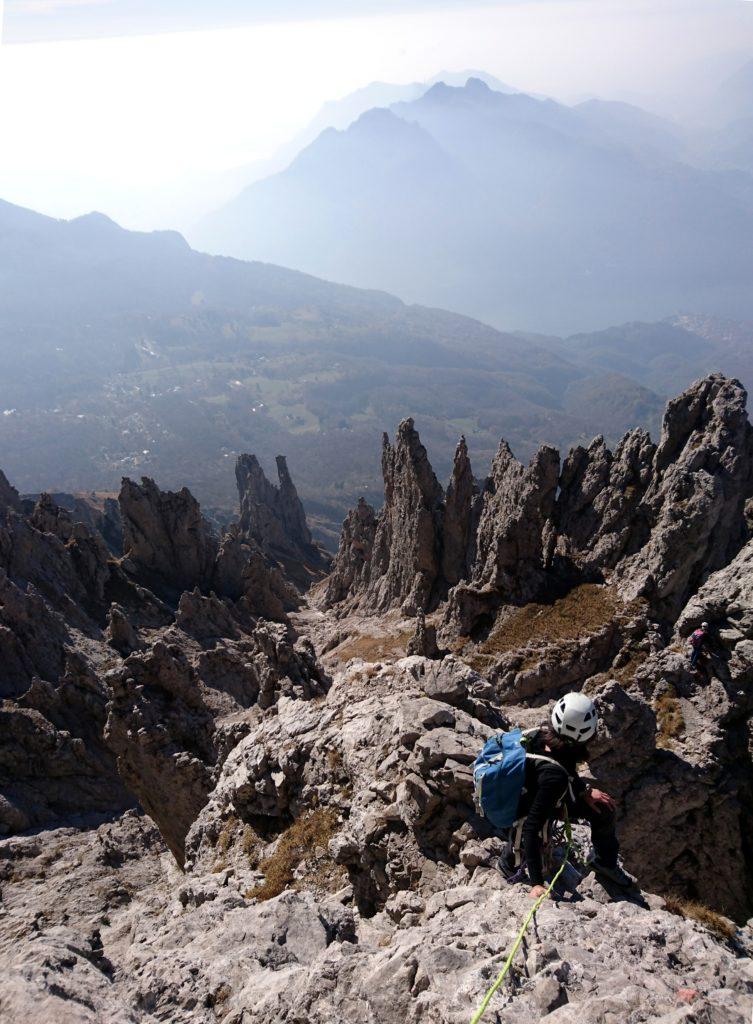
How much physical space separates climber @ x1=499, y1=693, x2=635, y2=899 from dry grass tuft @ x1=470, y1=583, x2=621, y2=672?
33.5 metres

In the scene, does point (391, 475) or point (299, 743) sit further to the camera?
point (391, 475)

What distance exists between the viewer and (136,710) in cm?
3228

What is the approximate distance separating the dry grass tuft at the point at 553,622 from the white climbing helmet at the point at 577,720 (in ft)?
112

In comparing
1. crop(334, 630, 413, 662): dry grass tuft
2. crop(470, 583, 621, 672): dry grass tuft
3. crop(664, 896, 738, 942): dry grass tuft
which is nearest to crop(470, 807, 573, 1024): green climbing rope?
crop(664, 896, 738, 942): dry grass tuft

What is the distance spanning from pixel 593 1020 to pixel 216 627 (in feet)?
215

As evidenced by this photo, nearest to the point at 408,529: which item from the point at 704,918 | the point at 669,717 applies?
the point at 669,717

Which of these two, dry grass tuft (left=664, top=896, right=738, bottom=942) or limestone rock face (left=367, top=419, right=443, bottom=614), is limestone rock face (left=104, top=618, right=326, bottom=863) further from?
limestone rock face (left=367, top=419, right=443, bottom=614)

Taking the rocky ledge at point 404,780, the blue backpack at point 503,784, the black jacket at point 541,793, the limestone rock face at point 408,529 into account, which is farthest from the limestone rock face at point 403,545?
the blue backpack at point 503,784

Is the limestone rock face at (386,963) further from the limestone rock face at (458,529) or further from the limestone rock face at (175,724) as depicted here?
the limestone rock face at (458,529)

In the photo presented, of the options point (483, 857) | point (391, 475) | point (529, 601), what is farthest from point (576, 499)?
point (483, 857)

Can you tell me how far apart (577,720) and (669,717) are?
595 inches

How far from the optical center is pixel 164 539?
280ft

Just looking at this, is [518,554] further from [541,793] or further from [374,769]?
[541,793]

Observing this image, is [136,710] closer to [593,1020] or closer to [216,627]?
[593,1020]
